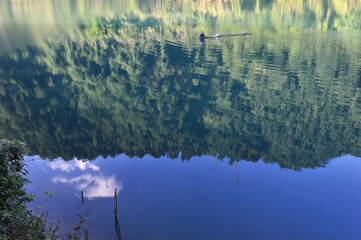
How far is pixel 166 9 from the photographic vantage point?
85.4 m

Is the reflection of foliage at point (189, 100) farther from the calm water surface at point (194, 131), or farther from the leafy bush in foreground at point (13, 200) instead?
the leafy bush in foreground at point (13, 200)

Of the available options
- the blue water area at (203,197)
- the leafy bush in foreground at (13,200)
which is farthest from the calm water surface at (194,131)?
the leafy bush in foreground at (13,200)

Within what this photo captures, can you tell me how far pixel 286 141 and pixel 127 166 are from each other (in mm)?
9104

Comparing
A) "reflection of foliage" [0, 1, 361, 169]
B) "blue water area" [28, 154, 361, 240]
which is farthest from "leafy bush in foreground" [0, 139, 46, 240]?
"reflection of foliage" [0, 1, 361, 169]

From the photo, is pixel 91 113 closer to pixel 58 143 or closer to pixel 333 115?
pixel 58 143

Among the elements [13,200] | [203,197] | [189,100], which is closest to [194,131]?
[189,100]

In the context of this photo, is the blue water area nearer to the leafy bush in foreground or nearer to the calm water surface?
the calm water surface

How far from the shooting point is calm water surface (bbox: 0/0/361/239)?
1152 centimetres

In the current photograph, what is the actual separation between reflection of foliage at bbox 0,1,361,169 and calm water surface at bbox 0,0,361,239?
121 mm

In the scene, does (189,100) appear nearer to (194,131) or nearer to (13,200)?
(194,131)

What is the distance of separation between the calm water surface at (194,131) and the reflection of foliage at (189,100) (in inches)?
4.8

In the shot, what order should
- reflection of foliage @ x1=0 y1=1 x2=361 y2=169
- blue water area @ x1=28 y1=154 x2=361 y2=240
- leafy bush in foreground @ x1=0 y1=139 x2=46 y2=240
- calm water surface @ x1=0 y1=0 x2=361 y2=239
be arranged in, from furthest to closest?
reflection of foliage @ x1=0 y1=1 x2=361 y2=169 < calm water surface @ x1=0 y1=0 x2=361 y2=239 < blue water area @ x1=28 y1=154 x2=361 y2=240 < leafy bush in foreground @ x1=0 y1=139 x2=46 y2=240

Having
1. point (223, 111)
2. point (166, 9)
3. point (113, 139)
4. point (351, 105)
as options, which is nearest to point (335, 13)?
point (166, 9)

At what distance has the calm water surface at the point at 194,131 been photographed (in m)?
11.5
